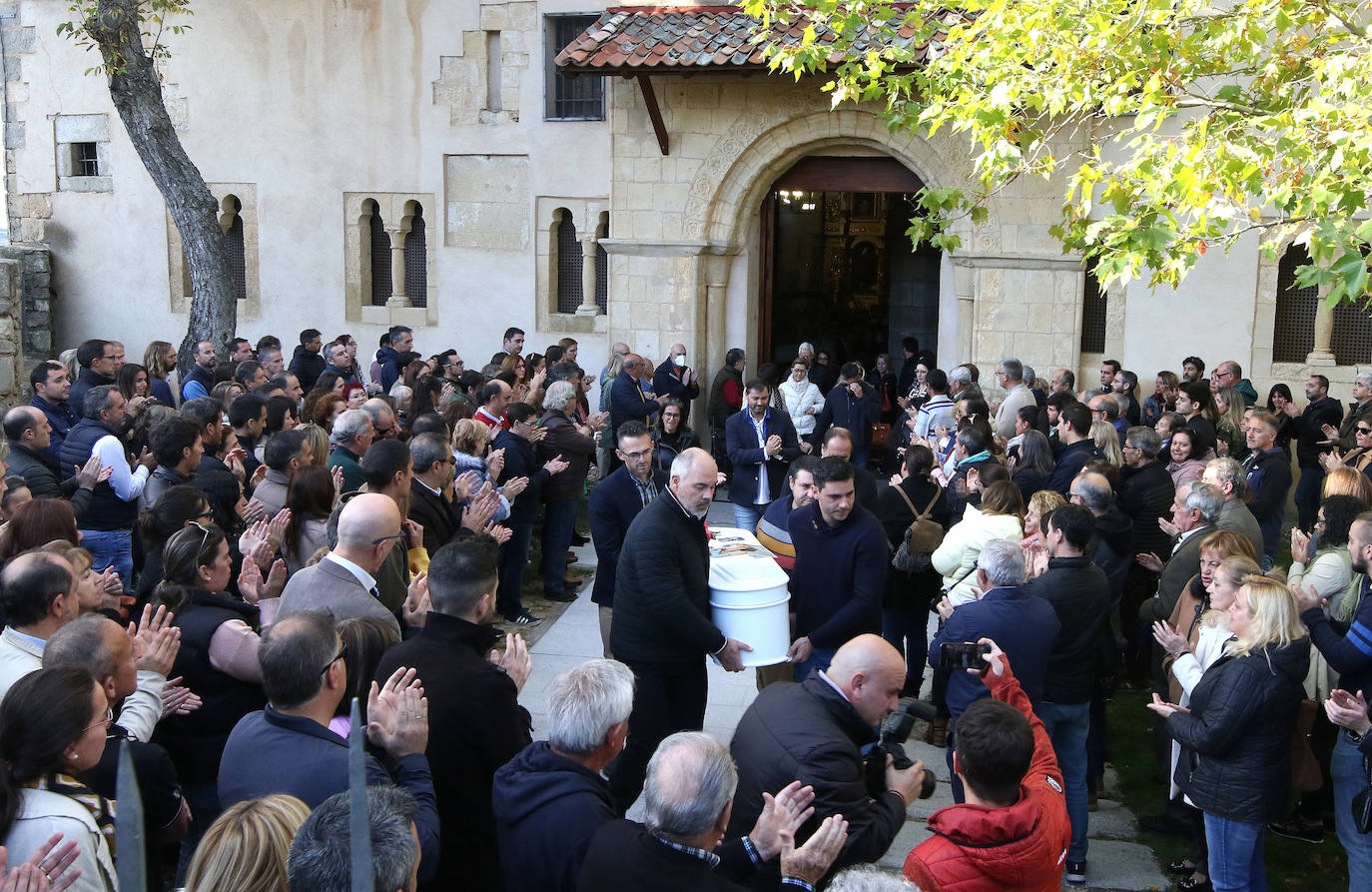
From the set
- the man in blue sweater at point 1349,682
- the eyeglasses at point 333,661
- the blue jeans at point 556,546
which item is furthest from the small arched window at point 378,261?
the man in blue sweater at point 1349,682

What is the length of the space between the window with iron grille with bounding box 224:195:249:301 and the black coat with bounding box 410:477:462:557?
35.5ft

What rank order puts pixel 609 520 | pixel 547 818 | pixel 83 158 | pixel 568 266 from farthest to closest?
pixel 83 158
pixel 568 266
pixel 609 520
pixel 547 818

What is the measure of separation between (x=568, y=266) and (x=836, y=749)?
12.1 metres

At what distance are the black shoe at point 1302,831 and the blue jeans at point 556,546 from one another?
525 centimetres

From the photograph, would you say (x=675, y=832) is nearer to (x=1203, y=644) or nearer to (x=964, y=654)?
(x=964, y=654)

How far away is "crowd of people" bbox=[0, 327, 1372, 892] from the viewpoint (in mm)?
3137

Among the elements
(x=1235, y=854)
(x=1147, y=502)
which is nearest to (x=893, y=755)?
(x=1235, y=854)

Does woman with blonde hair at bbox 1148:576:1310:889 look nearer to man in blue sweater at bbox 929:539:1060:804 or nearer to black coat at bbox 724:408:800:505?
man in blue sweater at bbox 929:539:1060:804

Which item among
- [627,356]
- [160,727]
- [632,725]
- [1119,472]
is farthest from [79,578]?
[627,356]

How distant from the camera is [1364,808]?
454cm

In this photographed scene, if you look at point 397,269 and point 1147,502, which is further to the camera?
point 397,269

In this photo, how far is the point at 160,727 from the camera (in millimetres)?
4062

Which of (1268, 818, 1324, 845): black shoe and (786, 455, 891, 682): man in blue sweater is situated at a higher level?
(786, 455, 891, 682): man in blue sweater

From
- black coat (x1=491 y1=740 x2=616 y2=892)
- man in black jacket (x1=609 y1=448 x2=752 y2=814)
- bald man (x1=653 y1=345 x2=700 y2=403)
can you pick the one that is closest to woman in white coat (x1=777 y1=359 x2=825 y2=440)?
bald man (x1=653 y1=345 x2=700 y2=403)
